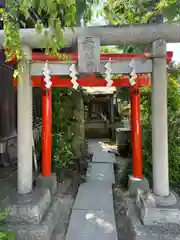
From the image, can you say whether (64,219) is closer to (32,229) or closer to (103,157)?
(32,229)

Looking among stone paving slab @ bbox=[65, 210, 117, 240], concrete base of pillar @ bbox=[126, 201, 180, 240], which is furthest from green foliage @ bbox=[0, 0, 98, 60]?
stone paving slab @ bbox=[65, 210, 117, 240]

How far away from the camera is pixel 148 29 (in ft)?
9.66

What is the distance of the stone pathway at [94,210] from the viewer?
3273mm

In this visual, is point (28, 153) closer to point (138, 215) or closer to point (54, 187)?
point (54, 187)

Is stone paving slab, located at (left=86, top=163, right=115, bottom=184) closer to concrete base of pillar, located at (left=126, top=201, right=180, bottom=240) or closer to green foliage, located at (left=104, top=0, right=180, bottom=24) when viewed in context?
concrete base of pillar, located at (left=126, top=201, right=180, bottom=240)

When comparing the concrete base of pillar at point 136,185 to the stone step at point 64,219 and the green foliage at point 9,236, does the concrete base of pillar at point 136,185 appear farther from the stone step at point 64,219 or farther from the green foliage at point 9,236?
the green foliage at point 9,236

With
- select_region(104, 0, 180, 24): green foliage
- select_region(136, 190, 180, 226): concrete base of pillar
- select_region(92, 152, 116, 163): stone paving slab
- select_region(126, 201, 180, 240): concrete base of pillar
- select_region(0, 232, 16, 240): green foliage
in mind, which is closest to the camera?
select_region(104, 0, 180, 24): green foliage

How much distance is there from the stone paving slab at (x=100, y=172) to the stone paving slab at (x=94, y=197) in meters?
0.34

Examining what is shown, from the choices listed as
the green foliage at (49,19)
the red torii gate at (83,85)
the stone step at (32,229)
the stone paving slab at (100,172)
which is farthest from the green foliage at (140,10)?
the stone paving slab at (100,172)

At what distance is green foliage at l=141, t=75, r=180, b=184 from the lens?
4871mm

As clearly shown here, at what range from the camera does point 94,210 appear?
3.97 metres

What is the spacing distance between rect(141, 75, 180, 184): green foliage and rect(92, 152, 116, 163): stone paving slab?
2326mm

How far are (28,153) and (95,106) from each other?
351 inches

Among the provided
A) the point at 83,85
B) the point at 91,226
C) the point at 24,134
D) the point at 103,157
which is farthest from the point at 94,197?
the point at 103,157
